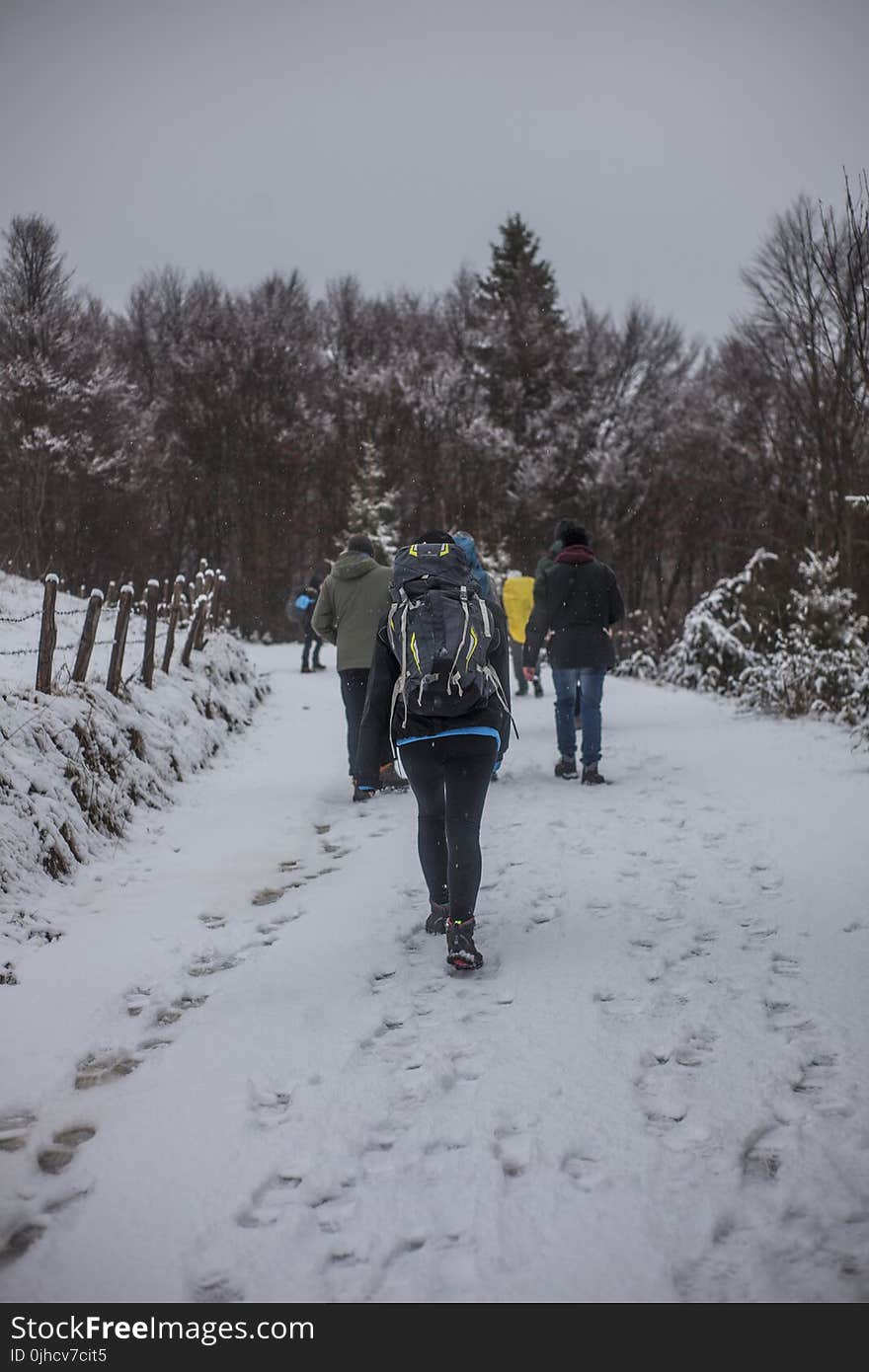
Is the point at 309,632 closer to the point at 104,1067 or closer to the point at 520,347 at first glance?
the point at 104,1067

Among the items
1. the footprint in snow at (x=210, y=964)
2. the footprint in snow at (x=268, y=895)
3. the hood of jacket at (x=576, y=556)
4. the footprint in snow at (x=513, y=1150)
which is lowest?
the footprint in snow at (x=210, y=964)

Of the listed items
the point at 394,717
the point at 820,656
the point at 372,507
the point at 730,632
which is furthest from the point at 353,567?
the point at 372,507

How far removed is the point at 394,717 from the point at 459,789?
44cm

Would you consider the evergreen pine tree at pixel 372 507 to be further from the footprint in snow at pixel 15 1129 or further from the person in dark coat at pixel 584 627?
the footprint in snow at pixel 15 1129

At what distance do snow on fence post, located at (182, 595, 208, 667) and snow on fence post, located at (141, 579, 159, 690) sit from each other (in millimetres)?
1790

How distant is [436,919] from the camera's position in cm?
464

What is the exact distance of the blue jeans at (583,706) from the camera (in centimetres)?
800

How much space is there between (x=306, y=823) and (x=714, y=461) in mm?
25462

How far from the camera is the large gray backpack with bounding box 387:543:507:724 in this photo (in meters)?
4.09

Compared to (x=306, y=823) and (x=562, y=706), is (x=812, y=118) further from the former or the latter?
(x=306, y=823)

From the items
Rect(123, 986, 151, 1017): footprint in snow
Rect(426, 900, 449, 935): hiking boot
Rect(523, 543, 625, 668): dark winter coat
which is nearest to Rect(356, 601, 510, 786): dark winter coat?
Rect(426, 900, 449, 935): hiking boot

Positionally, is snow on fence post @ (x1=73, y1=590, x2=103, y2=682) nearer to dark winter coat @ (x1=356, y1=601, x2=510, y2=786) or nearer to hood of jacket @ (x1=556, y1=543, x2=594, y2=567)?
dark winter coat @ (x1=356, y1=601, x2=510, y2=786)

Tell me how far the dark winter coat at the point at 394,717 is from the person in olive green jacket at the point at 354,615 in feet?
9.74

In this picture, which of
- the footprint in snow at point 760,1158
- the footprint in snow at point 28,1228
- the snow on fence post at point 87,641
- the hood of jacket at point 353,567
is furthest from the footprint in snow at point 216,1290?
the hood of jacket at point 353,567
